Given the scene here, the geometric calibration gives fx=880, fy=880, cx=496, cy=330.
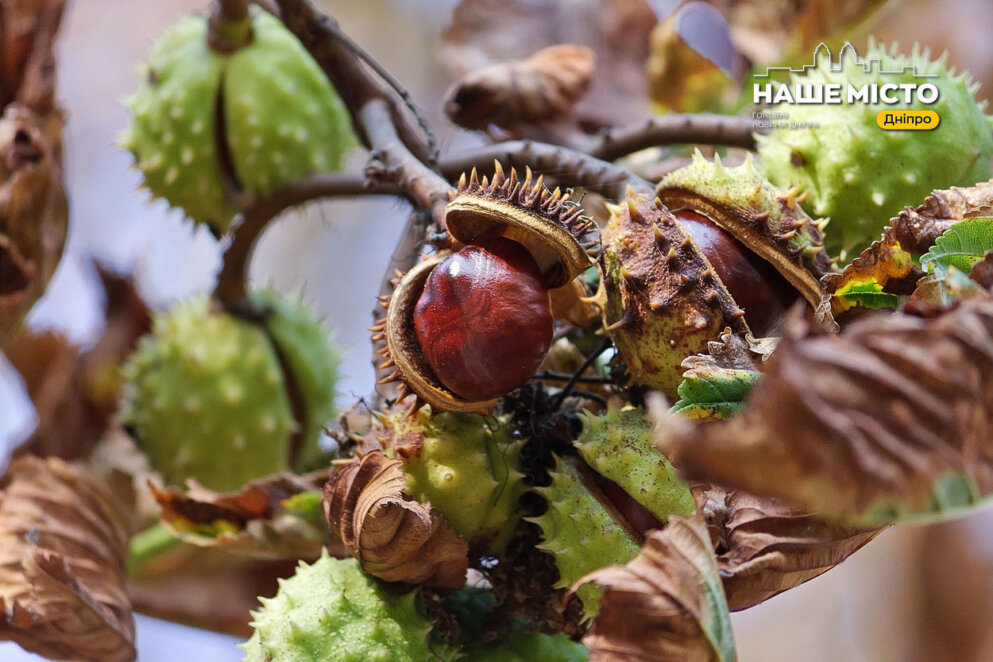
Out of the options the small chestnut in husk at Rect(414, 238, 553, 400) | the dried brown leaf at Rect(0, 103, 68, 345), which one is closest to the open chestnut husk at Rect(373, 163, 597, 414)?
the small chestnut in husk at Rect(414, 238, 553, 400)

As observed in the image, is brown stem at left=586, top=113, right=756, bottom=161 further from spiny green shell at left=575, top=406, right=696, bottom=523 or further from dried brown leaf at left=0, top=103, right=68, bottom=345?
dried brown leaf at left=0, top=103, right=68, bottom=345

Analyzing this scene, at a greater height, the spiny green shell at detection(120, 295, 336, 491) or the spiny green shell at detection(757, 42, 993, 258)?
the spiny green shell at detection(757, 42, 993, 258)

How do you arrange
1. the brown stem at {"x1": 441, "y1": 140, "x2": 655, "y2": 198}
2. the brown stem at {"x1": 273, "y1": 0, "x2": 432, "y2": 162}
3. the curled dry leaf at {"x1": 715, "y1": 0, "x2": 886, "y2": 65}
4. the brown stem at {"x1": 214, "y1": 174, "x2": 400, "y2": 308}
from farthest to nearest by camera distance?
the curled dry leaf at {"x1": 715, "y1": 0, "x2": 886, "y2": 65} < the brown stem at {"x1": 214, "y1": 174, "x2": 400, "y2": 308} < the brown stem at {"x1": 273, "y1": 0, "x2": 432, "y2": 162} < the brown stem at {"x1": 441, "y1": 140, "x2": 655, "y2": 198}

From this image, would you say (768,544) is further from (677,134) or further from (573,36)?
(573,36)

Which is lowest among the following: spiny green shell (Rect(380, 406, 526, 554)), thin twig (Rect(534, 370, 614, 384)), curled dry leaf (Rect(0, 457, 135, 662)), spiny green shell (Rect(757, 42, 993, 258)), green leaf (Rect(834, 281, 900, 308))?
curled dry leaf (Rect(0, 457, 135, 662))

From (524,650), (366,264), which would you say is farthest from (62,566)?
(366,264)

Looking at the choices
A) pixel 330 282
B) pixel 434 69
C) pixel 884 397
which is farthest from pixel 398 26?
pixel 884 397

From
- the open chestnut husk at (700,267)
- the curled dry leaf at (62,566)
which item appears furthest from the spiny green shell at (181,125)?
the open chestnut husk at (700,267)

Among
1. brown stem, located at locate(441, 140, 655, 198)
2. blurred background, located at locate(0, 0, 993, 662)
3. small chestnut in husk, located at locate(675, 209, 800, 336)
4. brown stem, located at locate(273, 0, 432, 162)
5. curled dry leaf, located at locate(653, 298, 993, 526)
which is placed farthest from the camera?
blurred background, located at locate(0, 0, 993, 662)
